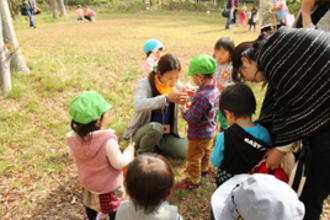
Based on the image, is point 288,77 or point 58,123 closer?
point 288,77

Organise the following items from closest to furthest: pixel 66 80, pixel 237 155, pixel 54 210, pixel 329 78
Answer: pixel 329 78 < pixel 237 155 < pixel 54 210 < pixel 66 80

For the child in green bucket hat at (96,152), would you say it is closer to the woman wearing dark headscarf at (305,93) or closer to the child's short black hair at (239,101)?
the child's short black hair at (239,101)

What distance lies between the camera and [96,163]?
196 centimetres

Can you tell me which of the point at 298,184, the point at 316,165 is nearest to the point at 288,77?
the point at 316,165

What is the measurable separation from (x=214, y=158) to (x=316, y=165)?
73cm

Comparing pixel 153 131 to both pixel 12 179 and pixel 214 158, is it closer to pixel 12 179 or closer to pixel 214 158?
pixel 214 158

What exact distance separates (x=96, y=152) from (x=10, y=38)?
466cm

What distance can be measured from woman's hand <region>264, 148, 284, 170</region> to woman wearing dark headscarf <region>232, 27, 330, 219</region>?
0.07 m

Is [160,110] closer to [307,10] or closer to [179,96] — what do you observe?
[179,96]

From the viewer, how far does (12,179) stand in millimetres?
2924

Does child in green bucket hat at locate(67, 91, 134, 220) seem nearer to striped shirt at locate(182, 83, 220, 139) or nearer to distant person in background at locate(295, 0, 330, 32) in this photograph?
striped shirt at locate(182, 83, 220, 139)

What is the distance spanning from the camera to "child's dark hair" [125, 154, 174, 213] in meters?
1.33

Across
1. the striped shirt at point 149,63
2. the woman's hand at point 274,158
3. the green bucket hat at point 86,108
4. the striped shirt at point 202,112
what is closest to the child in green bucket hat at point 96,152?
the green bucket hat at point 86,108

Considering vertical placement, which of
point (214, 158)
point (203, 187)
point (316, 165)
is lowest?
point (203, 187)
